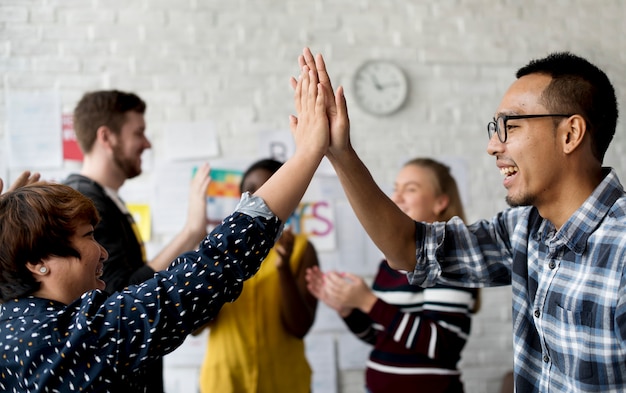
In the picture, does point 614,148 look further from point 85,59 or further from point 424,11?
point 85,59

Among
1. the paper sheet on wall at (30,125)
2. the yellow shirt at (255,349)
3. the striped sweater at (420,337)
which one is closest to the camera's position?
the striped sweater at (420,337)

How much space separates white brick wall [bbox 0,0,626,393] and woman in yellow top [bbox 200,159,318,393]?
1155 millimetres

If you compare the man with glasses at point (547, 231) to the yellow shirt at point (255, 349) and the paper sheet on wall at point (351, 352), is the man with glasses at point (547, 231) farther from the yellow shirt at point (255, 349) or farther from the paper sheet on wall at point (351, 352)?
the paper sheet on wall at point (351, 352)

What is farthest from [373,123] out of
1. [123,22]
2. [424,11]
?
[123,22]

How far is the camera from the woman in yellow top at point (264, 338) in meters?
2.09

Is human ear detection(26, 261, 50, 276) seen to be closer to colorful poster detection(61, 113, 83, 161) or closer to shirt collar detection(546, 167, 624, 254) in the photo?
shirt collar detection(546, 167, 624, 254)

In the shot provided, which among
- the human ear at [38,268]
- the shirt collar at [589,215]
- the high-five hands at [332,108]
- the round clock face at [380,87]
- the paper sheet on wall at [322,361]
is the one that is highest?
the round clock face at [380,87]

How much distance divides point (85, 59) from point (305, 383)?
2.06m

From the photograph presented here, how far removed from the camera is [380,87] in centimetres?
339

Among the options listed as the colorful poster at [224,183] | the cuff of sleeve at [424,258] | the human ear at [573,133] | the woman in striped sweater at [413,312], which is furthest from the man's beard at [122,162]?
the human ear at [573,133]

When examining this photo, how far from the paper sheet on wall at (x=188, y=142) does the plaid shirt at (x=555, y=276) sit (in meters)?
2.03

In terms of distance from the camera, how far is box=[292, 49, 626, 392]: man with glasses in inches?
44.2

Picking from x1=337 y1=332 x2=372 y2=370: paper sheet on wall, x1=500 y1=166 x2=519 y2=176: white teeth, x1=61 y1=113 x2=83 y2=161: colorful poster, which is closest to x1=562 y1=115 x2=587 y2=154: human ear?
x1=500 y1=166 x2=519 y2=176: white teeth

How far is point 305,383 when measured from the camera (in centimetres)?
218
